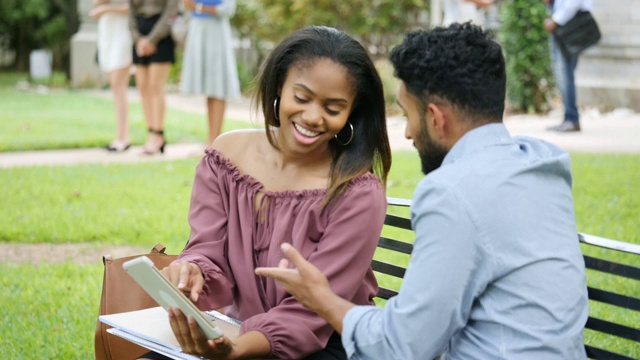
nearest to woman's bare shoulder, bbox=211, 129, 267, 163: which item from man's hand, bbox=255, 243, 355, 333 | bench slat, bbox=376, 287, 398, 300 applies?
bench slat, bbox=376, 287, 398, 300

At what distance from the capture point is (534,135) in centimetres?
1072

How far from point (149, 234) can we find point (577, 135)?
584 centimetres

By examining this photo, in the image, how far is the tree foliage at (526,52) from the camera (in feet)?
43.9

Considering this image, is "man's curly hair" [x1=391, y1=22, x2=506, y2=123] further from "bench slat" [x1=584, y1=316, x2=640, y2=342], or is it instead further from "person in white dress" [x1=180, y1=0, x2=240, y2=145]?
"person in white dress" [x1=180, y1=0, x2=240, y2=145]

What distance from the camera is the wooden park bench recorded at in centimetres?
291

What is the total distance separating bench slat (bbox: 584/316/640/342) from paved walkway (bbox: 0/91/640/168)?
19.0ft

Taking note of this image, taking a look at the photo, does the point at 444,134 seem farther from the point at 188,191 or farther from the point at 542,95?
the point at 542,95

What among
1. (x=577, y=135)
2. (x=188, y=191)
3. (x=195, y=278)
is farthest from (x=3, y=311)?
(x=577, y=135)

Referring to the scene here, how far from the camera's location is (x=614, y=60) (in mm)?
14305

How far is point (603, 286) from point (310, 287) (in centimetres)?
304

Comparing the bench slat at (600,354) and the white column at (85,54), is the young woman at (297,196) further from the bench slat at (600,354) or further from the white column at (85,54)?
the white column at (85,54)

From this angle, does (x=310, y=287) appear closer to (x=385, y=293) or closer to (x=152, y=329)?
(x=152, y=329)

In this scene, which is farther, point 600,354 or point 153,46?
point 153,46

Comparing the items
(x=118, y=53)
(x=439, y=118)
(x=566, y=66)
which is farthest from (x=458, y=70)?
(x=566, y=66)
